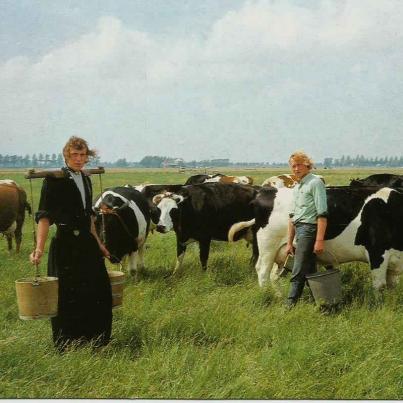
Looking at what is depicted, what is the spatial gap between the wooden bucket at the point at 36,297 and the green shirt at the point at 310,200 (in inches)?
104

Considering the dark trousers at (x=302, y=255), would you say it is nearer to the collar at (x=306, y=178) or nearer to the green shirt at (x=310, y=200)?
the green shirt at (x=310, y=200)

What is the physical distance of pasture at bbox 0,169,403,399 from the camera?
12.5 feet

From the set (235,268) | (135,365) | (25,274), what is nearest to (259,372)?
(135,365)

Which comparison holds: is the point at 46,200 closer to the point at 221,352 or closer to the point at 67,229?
the point at 67,229

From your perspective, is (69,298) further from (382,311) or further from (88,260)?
(382,311)

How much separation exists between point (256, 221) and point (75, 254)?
120 inches

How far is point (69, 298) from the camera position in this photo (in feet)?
14.0

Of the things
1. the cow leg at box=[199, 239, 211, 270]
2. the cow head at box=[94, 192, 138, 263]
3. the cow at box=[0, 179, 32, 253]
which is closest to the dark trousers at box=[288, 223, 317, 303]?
the cow leg at box=[199, 239, 211, 270]

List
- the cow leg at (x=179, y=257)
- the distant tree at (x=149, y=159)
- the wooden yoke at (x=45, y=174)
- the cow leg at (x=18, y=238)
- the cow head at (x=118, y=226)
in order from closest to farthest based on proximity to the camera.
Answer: the wooden yoke at (x=45, y=174)
the distant tree at (x=149, y=159)
the cow head at (x=118, y=226)
the cow leg at (x=179, y=257)
the cow leg at (x=18, y=238)

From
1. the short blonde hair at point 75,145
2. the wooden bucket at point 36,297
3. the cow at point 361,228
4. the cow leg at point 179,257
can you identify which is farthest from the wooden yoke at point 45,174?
the cow leg at point 179,257

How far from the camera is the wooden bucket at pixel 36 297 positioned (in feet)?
12.6

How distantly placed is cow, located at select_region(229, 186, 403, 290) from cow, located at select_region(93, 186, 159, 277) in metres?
2.51

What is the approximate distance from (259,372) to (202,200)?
508 centimetres

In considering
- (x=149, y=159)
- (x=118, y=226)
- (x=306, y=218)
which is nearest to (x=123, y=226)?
(x=118, y=226)
